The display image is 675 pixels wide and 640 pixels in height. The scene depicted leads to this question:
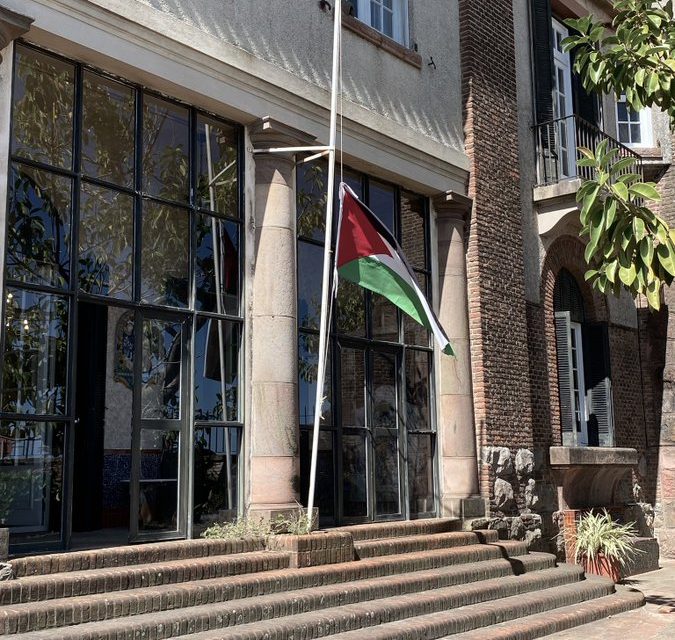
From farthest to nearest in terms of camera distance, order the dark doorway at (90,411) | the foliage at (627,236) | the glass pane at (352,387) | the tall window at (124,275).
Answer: the dark doorway at (90,411)
the glass pane at (352,387)
the tall window at (124,275)
the foliage at (627,236)

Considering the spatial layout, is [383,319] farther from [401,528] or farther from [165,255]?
[165,255]

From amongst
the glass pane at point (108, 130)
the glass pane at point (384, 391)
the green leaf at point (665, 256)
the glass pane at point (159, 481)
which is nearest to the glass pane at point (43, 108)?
the glass pane at point (108, 130)

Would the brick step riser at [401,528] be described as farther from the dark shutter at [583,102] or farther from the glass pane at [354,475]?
the dark shutter at [583,102]

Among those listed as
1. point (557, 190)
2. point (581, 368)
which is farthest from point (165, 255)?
point (581, 368)

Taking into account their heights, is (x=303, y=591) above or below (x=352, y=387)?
below

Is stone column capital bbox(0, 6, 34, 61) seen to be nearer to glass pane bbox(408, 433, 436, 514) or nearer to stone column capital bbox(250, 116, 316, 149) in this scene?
stone column capital bbox(250, 116, 316, 149)

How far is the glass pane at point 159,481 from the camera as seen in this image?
8.09 meters

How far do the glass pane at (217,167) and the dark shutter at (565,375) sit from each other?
6332mm

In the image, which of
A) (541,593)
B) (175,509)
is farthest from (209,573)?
(541,593)

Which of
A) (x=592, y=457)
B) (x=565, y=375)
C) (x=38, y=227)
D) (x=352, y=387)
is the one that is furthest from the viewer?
(x=565, y=375)

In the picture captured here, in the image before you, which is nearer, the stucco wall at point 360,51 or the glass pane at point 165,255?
the glass pane at point 165,255

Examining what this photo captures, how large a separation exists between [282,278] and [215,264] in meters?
0.69

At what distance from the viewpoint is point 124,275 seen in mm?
8219

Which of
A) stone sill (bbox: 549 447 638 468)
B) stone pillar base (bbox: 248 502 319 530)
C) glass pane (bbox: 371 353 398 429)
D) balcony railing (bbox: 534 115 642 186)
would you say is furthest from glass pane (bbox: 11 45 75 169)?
stone sill (bbox: 549 447 638 468)
